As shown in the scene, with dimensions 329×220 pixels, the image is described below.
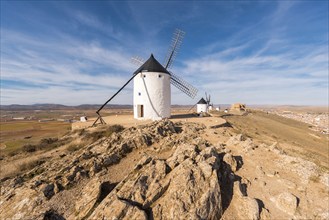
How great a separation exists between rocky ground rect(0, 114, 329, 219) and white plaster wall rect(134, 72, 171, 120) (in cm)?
1287

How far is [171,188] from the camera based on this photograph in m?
8.62

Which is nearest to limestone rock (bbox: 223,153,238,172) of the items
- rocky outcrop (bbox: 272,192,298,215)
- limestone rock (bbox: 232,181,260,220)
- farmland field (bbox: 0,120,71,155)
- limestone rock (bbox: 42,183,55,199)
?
limestone rock (bbox: 232,181,260,220)

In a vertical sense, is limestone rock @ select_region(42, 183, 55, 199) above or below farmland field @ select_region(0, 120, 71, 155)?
above

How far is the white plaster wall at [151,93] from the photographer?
2625cm

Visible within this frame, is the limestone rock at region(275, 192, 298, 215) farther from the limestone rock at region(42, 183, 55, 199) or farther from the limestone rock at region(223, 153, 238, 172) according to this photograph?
the limestone rock at region(42, 183, 55, 199)

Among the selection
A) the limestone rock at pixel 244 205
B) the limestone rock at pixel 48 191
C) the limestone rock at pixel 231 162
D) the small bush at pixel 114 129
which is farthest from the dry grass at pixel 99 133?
the limestone rock at pixel 244 205

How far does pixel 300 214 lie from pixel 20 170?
2106 cm

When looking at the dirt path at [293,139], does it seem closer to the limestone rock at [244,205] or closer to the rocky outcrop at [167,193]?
the limestone rock at [244,205]

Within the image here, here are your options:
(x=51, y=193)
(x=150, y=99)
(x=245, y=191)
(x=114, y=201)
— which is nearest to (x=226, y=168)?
(x=245, y=191)

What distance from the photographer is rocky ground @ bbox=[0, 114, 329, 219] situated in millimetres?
8016

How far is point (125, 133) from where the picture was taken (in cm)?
1605

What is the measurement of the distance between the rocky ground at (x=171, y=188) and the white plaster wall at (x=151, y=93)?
1287cm

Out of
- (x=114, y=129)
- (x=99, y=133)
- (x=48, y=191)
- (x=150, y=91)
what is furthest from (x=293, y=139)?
(x=48, y=191)

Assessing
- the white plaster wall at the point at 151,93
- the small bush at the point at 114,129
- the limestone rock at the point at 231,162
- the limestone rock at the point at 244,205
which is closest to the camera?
the limestone rock at the point at 244,205
